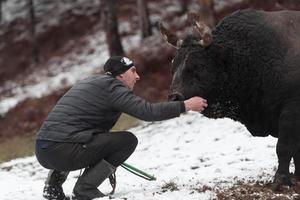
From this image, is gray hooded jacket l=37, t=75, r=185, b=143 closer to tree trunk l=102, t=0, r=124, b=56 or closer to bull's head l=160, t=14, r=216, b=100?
bull's head l=160, t=14, r=216, b=100

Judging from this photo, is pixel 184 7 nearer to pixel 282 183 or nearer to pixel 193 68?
pixel 193 68

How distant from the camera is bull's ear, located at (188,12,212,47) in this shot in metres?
6.39

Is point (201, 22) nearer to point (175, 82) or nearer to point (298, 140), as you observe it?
point (175, 82)

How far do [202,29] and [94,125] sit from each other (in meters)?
1.62

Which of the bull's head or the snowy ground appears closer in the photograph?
the bull's head

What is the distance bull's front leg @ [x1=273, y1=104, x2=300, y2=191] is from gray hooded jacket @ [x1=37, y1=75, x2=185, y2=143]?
4.62ft

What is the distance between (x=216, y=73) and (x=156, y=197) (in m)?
1.58

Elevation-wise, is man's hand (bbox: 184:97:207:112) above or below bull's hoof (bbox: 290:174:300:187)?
above

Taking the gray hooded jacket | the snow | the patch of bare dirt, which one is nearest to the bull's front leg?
the patch of bare dirt

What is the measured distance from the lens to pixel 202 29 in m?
6.52

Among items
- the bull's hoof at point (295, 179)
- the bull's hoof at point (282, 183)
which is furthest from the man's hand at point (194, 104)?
the bull's hoof at point (295, 179)

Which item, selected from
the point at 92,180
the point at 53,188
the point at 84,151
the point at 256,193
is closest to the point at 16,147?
the point at 53,188

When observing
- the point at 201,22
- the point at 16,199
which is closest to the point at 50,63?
the point at 16,199

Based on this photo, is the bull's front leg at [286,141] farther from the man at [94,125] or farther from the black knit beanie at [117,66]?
the black knit beanie at [117,66]
